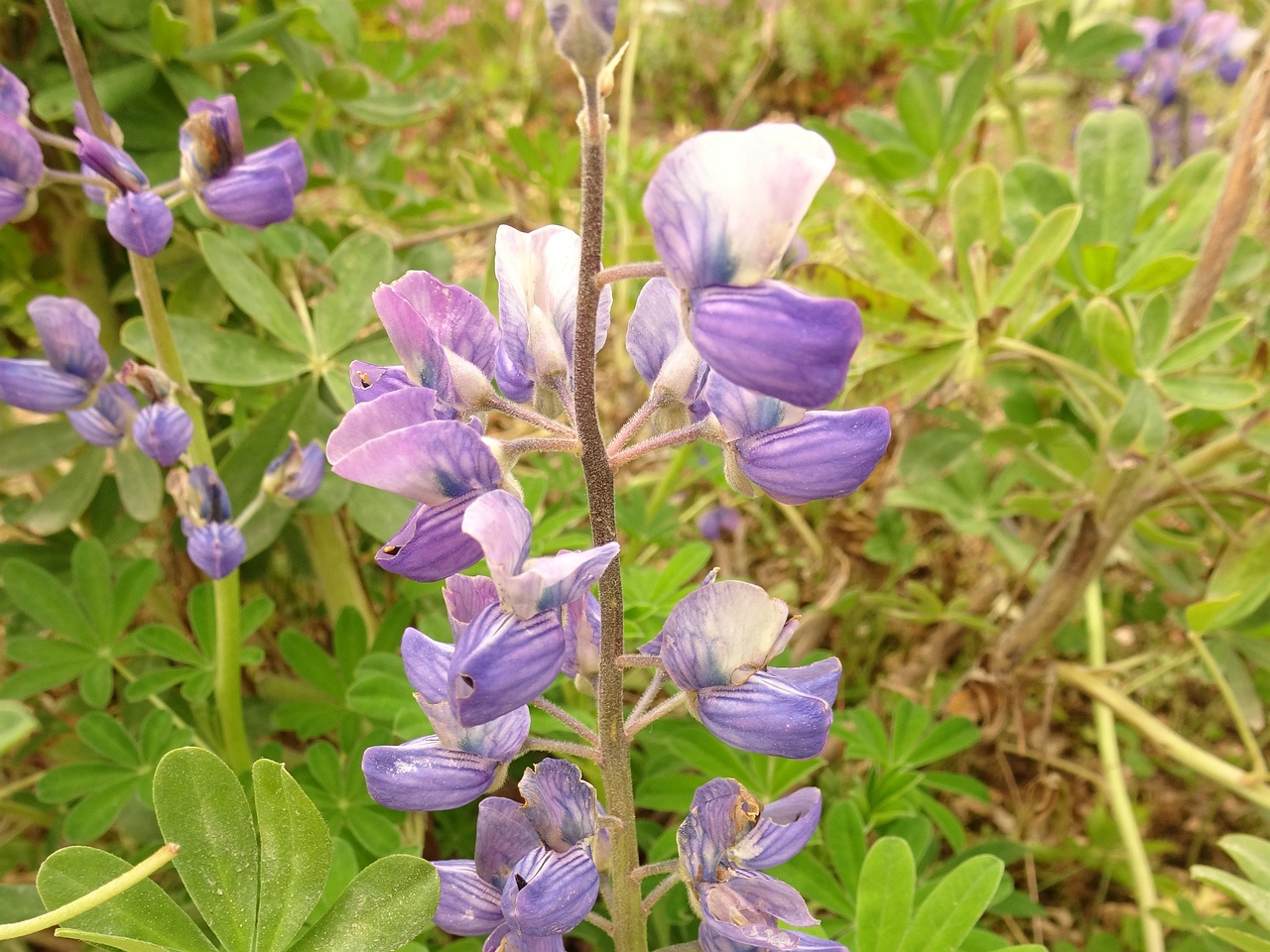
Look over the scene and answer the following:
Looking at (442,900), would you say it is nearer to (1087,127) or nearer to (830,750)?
(830,750)

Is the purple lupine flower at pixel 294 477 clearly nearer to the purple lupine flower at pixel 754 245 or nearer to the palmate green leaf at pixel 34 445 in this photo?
the palmate green leaf at pixel 34 445

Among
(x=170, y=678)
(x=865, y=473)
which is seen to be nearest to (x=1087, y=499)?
(x=865, y=473)

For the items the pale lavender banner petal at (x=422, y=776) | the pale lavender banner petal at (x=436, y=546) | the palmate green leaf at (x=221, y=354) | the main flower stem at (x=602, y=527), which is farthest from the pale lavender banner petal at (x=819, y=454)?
the palmate green leaf at (x=221, y=354)

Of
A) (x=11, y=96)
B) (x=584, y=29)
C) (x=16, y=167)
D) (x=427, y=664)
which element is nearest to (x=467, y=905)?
(x=427, y=664)

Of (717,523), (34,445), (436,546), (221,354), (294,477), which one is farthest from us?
(717,523)

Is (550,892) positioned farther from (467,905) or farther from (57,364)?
(57,364)
